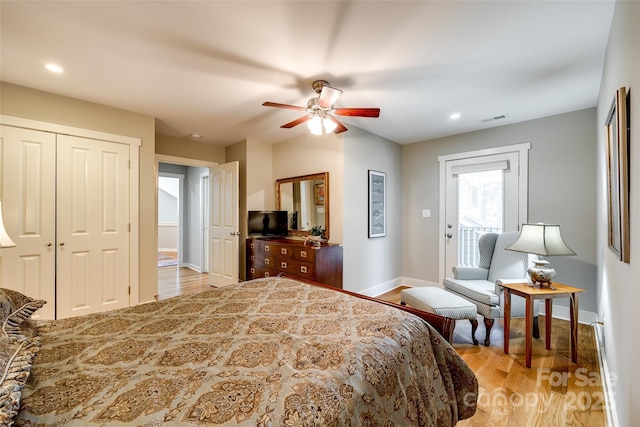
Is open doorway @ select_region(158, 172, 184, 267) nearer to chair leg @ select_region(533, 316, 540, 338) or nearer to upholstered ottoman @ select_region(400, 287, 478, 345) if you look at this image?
upholstered ottoman @ select_region(400, 287, 478, 345)

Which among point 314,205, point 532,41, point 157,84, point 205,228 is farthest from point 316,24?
point 205,228

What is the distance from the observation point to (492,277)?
2.96m

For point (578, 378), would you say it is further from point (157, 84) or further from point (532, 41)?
point (157, 84)

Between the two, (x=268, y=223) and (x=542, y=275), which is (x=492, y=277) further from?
(x=268, y=223)

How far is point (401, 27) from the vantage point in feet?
5.65

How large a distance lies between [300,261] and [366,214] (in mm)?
1220

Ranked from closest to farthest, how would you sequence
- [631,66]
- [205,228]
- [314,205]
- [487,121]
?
[631,66]
[487,121]
[314,205]
[205,228]

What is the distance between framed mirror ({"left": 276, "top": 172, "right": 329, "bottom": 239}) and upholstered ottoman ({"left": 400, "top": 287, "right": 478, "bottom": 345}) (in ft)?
4.85

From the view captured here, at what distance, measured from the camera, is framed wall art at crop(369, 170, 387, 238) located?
3.95 metres

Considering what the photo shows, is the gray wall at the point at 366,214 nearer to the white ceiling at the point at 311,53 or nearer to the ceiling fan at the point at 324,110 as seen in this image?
the white ceiling at the point at 311,53

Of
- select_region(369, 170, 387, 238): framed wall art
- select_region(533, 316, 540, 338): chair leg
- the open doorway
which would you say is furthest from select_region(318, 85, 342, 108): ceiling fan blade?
the open doorway

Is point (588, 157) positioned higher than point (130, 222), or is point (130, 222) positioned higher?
point (588, 157)

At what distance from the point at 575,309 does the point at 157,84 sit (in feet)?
13.4

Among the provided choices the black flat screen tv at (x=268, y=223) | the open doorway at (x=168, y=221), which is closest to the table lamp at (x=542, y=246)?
the black flat screen tv at (x=268, y=223)
